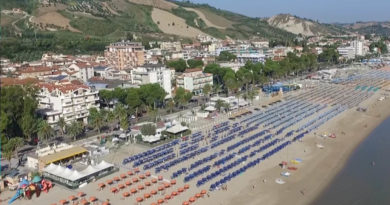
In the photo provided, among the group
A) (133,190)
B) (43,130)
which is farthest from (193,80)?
(133,190)

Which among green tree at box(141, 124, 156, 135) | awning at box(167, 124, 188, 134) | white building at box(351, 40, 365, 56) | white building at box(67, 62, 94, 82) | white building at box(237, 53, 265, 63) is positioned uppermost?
white building at box(351, 40, 365, 56)

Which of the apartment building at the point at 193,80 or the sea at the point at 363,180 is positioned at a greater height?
the apartment building at the point at 193,80

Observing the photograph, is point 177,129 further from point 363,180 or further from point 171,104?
point 363,180

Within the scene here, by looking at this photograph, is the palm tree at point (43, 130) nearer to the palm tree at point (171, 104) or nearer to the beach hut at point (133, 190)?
the beach hut at point (133, 190)


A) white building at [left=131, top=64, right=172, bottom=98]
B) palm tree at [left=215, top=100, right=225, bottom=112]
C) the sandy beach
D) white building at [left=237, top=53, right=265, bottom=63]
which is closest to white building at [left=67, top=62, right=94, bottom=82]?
white building at [left=131, top=64, right=172, bottom=98]

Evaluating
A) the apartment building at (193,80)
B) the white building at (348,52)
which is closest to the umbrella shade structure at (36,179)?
the apartment building at (193,80)

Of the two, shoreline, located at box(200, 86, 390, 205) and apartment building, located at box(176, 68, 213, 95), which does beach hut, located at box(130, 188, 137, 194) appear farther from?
apartment building, located at box(176, 68, 213, 95)
